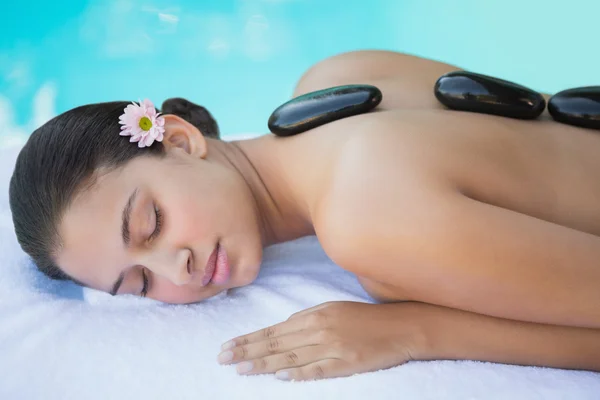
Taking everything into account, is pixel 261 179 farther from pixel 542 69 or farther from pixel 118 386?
pixel 542 69

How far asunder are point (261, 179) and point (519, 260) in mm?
573

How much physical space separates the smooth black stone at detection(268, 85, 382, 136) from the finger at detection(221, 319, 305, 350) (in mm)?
359

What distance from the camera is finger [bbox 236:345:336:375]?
84 centimetres

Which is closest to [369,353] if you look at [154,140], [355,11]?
[154,140]

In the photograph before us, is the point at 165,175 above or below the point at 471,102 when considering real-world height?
below

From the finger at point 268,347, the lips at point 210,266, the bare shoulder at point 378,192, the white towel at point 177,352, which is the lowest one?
the white towel at point 177,352

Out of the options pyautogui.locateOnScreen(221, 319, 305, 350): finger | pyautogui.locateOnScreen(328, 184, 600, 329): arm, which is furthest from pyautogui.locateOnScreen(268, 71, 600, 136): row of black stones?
pyautogui.locateOnScreen(221, 319, 305, 350): finger

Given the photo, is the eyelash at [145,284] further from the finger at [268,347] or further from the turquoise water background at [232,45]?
the turquoise water background at [232,45]

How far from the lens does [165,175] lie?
100 cm

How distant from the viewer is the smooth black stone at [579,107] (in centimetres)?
100

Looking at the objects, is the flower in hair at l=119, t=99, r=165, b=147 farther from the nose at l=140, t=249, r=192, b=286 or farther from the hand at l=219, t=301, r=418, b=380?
the hand at l=219, t=301, r=418, b=380

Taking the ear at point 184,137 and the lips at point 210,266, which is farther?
the ear at point 184,137

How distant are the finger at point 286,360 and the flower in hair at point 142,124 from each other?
0.44 metres

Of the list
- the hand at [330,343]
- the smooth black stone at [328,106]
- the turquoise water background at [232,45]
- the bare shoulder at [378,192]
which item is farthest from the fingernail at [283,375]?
the turquoise water background at [232,45]
